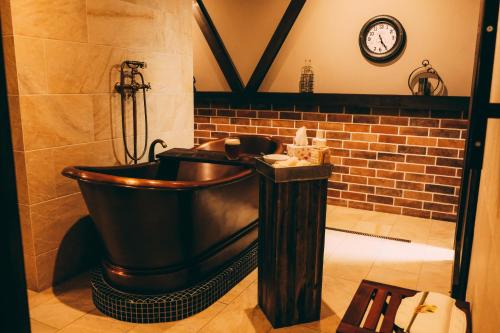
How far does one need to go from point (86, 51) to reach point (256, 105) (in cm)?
242

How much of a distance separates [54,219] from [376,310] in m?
2.10

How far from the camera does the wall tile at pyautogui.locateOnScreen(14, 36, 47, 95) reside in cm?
240

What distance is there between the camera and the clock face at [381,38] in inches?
165

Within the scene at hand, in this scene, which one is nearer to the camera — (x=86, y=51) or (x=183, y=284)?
(x=183, y=284)

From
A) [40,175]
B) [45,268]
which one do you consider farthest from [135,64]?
[45,268]

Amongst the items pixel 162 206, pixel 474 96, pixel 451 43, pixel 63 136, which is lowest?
pixel 162 206

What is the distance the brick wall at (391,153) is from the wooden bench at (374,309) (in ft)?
9.01

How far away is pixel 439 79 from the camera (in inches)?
160

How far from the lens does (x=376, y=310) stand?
152cm

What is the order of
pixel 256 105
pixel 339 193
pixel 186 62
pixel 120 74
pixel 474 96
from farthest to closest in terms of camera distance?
1. pixel 256 105
2. pixel 339 193
3. pixel 186 62
4. pixel 120 74
5. pixel 474 96

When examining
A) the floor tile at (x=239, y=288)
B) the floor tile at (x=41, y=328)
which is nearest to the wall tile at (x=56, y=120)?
the floor tile at (x=41, y=328)

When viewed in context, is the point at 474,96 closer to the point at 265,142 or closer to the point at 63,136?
the point at 63,136

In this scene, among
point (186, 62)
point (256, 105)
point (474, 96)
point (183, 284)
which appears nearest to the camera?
point (474, 96)

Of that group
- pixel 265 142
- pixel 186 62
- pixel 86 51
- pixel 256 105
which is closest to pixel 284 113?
pixel 256 105
